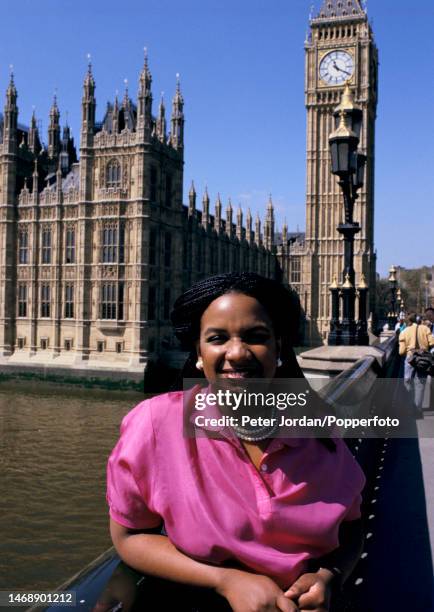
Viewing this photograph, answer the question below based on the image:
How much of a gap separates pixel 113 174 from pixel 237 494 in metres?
38.4

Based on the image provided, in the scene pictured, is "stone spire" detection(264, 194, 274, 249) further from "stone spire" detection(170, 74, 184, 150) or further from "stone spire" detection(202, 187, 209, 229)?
"stone spire" detection(170, 74, 184, 150)

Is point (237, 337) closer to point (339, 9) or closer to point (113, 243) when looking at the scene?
point (113, 243)

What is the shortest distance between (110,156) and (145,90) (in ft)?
14.5

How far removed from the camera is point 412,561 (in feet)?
12.1

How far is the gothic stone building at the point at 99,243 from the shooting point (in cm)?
3788

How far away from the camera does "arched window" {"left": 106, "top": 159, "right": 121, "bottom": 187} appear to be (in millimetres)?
38625

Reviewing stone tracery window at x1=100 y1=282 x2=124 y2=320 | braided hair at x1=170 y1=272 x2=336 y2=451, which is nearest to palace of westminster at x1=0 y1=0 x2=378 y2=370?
stone tracery window at x1=100 y1=282 x2=124 y2=320

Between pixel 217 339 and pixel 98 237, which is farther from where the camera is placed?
pixel 98 237

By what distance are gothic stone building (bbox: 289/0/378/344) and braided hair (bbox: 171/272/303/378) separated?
60.2 m

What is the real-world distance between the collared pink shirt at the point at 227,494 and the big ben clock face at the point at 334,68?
65867 millimetres

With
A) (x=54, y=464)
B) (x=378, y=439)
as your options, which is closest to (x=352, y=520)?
(x=378, y=439)

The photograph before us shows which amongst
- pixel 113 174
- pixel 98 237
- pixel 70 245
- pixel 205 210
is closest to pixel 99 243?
pixel 98 237

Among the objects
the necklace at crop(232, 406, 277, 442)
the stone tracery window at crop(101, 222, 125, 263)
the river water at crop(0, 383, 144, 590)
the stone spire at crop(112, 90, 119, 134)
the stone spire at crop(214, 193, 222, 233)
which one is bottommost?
the river water at crop(0, 383, 144, 590)

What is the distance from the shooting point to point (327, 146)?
64.0 metres
